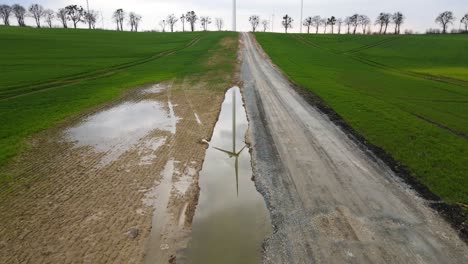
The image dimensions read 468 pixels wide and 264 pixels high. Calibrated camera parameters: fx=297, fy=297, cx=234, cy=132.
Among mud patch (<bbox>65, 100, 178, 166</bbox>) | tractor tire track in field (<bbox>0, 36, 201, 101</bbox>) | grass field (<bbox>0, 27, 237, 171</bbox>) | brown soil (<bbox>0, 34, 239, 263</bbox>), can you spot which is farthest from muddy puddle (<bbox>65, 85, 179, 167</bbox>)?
tractor tire track in field (<bbox>0, 36, 201, 101</bbox>)

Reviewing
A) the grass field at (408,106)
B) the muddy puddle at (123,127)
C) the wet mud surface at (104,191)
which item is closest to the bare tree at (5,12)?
the grass field at (408,106)

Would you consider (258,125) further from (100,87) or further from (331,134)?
(100,87)

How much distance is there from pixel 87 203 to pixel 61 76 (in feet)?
90.5

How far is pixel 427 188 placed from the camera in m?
11.0

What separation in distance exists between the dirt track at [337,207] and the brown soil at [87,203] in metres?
3.06

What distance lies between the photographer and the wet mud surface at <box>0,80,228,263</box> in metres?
8.25

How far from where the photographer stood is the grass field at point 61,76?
1862cm

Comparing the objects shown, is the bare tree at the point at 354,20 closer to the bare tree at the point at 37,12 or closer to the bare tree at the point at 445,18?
the bare tree at the point at 445,18

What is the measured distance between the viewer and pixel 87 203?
1014 centimetres

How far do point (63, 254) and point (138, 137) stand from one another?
9.14 metres

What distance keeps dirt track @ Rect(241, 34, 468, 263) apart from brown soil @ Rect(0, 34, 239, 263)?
306 centimetres

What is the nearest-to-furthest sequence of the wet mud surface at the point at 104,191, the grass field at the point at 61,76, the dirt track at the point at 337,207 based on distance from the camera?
the dirt track at the point at 337,207, the wet mud surface at the point at 104,191, the grass field at the point at 61,76

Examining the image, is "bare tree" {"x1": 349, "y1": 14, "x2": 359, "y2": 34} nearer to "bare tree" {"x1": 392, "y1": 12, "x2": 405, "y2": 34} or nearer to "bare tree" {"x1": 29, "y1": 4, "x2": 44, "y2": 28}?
"bare tree" {"x1": 392, "y1": 12, "x2": 405, "y2": 34}

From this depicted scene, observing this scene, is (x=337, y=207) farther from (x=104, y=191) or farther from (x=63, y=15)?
(x=63, y=15)
